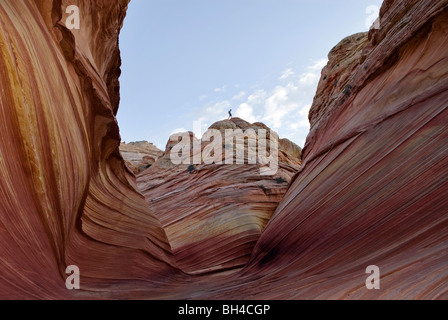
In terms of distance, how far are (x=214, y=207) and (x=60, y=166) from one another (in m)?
7.15

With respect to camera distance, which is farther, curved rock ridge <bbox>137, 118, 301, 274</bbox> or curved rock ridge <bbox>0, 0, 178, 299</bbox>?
curved rock ridge <bbox>137, 118, 301, 274</bbox>

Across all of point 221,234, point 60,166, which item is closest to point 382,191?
point 60,166

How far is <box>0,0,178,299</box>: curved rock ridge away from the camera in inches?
136

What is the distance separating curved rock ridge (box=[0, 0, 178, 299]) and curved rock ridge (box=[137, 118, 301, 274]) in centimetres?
124

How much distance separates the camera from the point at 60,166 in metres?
4.56

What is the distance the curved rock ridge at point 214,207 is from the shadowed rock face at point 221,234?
0.35ft

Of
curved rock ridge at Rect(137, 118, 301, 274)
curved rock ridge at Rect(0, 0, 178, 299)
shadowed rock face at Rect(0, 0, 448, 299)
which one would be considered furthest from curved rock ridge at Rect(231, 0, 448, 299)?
curved rock ridge at Rect(0, 0, 178, 299)

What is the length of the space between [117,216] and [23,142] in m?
4.40

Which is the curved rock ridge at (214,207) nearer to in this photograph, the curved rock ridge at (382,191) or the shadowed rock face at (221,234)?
the shadowed rock face at (221,234)

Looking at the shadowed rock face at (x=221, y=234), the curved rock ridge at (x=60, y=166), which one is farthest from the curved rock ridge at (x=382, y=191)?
the curved rock ridge at (x=60, y=166)

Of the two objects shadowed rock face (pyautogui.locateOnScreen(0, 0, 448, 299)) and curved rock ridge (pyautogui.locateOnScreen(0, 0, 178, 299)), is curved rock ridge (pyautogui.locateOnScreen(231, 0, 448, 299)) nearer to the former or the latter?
shadowed rock face (pyautogui.locateOnScreen(0, 0, 448, 299))

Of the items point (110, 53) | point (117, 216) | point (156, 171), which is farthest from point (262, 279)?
point (156, 171)

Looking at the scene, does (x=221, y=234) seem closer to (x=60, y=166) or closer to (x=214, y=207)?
(x=214, y=207)

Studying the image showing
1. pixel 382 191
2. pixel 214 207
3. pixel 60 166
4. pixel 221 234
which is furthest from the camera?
pixel 214 207
